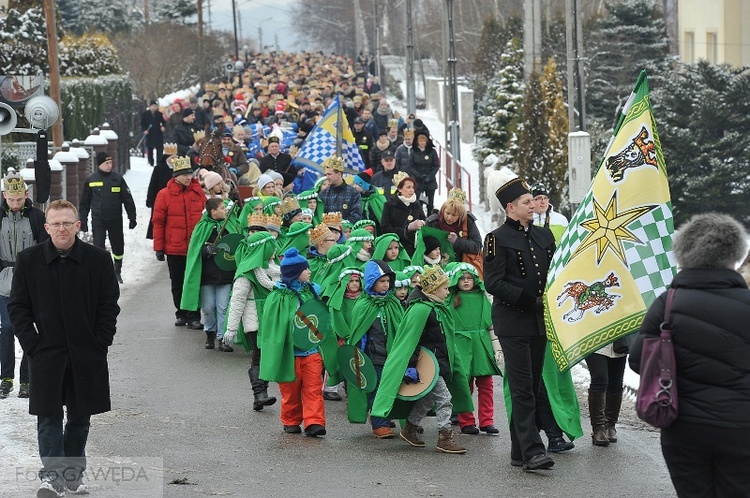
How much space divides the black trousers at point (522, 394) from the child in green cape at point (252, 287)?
3.19 m

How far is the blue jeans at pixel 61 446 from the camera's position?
321 inches

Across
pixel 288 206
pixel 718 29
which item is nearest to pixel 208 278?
pixel 288 206

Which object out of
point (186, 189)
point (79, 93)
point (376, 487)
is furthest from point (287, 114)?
point (376, 487)

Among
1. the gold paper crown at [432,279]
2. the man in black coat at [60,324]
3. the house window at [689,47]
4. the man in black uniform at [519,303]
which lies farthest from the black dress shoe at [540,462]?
the house window at [689,47]

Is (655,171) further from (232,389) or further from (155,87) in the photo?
(155,87)

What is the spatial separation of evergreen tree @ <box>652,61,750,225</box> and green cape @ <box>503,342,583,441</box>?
19301 millimetres

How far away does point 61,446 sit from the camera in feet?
27.0

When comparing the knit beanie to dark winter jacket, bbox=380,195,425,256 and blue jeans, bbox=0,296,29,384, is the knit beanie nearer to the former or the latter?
blue jeans, bbox=0,296,29,384

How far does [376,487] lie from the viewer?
8805 mm

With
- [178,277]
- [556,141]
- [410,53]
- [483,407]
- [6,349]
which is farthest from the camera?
[410,53]

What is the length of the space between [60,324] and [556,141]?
21.5 metres

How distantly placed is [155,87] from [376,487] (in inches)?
1953

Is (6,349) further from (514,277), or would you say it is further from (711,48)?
(711,48)

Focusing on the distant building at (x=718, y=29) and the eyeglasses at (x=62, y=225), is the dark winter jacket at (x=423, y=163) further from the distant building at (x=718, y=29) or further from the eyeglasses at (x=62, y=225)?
the distant building at (x=718, y=29)
